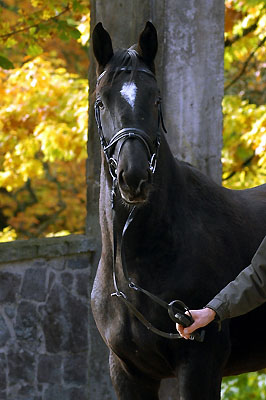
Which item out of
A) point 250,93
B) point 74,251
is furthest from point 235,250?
point 250,93

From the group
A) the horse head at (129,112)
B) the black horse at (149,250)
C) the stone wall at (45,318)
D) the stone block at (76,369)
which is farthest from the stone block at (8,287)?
the horse head at (129,112)

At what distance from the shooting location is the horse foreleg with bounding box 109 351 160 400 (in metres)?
3.45

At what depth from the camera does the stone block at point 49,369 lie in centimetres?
538

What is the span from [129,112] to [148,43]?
1.42 feet

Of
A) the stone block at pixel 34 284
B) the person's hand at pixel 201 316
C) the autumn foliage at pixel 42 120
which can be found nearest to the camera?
the person's hand at pixel 201 316

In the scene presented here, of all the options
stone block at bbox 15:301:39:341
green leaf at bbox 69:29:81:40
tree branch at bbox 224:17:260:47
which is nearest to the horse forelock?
stone block at bbox 15:301:39:341

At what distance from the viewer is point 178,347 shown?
3170 mm

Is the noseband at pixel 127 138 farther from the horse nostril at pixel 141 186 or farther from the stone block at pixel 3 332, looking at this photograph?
the stone block at pixel 3 332

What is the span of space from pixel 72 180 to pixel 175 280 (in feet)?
30.1

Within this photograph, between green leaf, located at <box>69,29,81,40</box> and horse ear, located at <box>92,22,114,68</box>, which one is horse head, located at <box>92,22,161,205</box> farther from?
green leaf, located at <box>69,29,81,40</box>

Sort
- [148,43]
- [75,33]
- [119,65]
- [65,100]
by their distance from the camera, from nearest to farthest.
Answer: [119,65]
[148,43]
[75,33]
[65,100]

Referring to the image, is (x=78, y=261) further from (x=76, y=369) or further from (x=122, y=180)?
(x=122, y=180)

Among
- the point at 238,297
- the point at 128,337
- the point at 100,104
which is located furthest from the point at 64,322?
the point at 238,297

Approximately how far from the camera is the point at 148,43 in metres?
3.31
